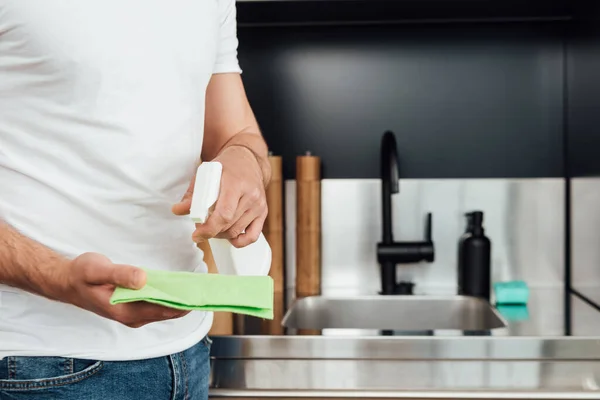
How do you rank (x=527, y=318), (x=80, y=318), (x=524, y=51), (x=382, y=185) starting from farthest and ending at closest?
(x=524, y=51) < (x=382, y=185) < (x=527, y=318) < (x=80, y=318)

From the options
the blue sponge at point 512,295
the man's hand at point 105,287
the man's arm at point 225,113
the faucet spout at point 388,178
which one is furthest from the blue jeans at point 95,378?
the blue sponge at point 512,295

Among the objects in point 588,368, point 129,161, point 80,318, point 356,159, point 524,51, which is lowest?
point 588,368

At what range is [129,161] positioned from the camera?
0.74 metres

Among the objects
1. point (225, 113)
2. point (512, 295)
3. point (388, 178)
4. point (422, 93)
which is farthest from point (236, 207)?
point (422, 93)

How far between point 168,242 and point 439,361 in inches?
24.0

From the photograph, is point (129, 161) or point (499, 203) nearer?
point (129, 161)

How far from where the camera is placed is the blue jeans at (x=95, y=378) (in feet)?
2.26

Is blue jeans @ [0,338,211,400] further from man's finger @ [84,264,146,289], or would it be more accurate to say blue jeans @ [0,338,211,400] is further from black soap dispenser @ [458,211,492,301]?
black soap dispenser @ [458,211,492,301]

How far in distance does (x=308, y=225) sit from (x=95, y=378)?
909 mm

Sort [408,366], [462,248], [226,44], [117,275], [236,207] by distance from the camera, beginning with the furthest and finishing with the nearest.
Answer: [462,248] → [408,366] → [226,44] → [236,207] → [117,275]

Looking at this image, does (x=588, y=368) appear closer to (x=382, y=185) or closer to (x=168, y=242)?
(x=382, y=185)

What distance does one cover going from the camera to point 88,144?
713mm

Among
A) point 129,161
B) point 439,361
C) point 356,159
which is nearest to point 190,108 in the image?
point 129,161

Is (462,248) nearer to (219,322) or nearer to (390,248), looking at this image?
(390,248)
